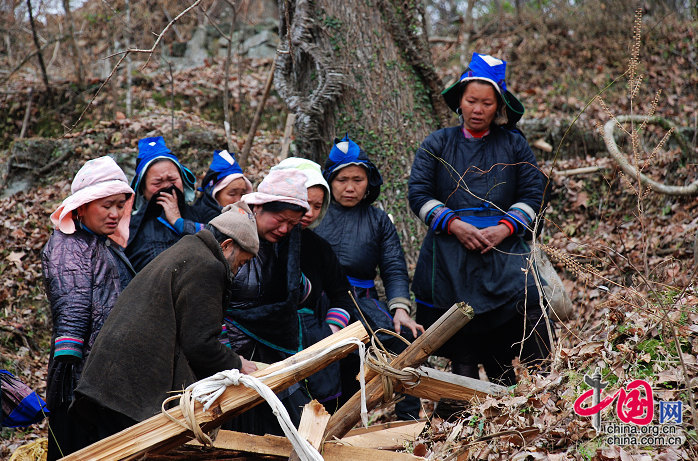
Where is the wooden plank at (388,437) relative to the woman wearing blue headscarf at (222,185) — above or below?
below

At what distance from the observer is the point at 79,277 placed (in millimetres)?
3611

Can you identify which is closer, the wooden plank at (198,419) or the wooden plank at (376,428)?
the wooden plank at (198,419)

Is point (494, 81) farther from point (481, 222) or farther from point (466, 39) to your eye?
point (466, 39)

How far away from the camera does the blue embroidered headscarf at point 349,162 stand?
4.98 m

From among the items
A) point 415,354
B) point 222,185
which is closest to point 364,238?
point 222,185

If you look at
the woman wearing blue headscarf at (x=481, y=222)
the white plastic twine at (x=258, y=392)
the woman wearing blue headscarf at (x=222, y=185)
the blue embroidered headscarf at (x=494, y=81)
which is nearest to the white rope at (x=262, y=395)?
the white plastic twine at (x=258, y=392)

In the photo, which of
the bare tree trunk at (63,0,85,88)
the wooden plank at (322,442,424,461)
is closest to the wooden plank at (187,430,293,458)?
the wooden plank at (322,442,424,461)

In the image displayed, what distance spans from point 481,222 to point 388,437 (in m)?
1.73

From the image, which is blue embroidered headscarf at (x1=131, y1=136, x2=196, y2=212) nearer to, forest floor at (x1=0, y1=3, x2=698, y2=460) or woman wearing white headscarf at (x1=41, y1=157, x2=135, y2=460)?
woman wearing white headscarf at (x1=41, y1=157, x2=135, y2=460)

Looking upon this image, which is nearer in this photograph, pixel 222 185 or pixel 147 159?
pixel 147 159

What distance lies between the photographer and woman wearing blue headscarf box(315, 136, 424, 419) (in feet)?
16.1

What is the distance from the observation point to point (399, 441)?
3.80 metres

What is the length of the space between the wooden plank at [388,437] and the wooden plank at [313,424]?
3.50 ft

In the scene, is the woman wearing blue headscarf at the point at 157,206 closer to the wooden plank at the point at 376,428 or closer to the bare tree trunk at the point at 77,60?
the wooden plank at the point at 376,428
